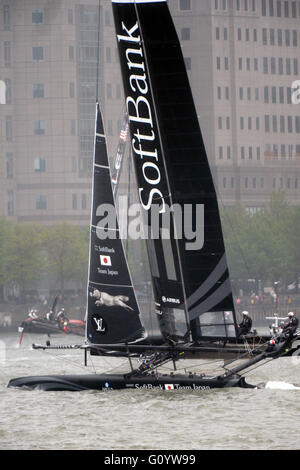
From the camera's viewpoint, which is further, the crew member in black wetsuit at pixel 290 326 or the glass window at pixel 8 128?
the glass window at pixel 8 128

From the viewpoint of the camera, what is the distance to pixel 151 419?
24703 millimetres

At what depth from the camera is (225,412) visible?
2539 centimetres

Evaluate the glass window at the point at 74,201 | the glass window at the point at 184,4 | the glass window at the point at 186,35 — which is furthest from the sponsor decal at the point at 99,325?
the glass window at the point at 184,4

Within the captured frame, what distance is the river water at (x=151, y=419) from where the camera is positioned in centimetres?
2203

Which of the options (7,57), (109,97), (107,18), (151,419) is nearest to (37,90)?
(7,57)

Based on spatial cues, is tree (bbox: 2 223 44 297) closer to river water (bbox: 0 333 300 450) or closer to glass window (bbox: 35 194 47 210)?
glass window (bbox: 35 194 47 210)

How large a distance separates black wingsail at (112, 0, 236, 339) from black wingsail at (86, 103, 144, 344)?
2.35 metres

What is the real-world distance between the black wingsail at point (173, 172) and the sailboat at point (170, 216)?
0.03m

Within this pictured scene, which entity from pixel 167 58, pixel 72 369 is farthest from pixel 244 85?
pixel 167 58

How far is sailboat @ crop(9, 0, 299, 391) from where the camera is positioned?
27672mm

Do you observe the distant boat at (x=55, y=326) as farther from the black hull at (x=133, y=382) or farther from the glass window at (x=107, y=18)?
the glass window at (x=107, y=18)

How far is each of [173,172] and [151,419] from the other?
22.4 ft

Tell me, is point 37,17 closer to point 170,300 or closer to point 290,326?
point 290,326
